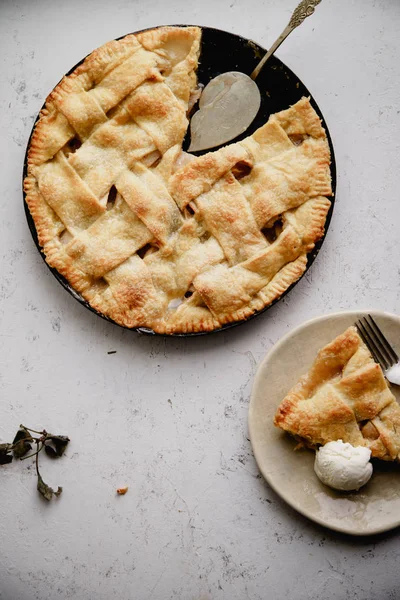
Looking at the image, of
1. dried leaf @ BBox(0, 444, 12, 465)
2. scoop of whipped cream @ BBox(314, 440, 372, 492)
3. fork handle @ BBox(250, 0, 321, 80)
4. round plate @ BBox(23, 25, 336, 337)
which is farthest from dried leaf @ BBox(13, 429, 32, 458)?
fork handle @ BBox(250, 0, 321, 80)

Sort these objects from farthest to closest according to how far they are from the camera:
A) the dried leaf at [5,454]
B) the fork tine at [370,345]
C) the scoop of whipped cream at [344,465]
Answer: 1. the dried leaf at [5,454]
2. the fork tine at [370,345]
3. the scoop of whipped cream at [344,465]

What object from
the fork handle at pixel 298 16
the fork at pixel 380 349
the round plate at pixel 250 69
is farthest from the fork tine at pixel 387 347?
the fork handle at pixel 298 16

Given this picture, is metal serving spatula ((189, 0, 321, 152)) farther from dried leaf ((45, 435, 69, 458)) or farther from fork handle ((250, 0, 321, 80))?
dried leaf ((45, 435, 69, 458))

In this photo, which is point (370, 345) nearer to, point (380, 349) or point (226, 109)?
point (380, 349)

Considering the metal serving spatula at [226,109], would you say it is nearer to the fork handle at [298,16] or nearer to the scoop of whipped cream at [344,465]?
the fork handle at [298,16]

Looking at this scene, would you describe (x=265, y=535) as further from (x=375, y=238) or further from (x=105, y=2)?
(x=105, y=2)
